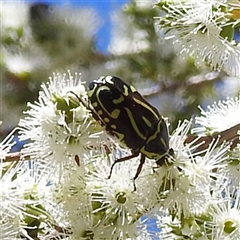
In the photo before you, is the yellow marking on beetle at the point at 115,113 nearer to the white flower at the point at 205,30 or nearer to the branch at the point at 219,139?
the branch at the point at 219,139

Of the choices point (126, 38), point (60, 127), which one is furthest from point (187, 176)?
point (126, 38)

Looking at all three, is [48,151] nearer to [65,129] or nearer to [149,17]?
[65,129]

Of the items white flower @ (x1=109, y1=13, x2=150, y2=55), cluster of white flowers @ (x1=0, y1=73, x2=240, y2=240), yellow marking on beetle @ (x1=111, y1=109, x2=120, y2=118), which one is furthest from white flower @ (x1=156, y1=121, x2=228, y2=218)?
white flower @ (x1=109, y1=13, x2=150, y2=55)

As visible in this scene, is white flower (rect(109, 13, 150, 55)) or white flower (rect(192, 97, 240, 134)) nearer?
white flower (rect(192, 97, 240, 134))

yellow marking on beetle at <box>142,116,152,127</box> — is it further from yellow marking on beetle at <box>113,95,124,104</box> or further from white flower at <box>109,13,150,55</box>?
white flower at <box>109,13,150,55</box>

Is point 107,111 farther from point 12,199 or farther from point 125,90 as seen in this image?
point 12,199

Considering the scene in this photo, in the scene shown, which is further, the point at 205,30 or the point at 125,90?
the point at 205,30

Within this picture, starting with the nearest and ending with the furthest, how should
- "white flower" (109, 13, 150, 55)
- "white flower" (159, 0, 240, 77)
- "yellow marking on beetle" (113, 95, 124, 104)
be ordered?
"yellow marking on beetle" (113, 95, 124, 104) → "white flower" (159, 0, 240, 77) → "white flower" (109, 13, 150, 55)
